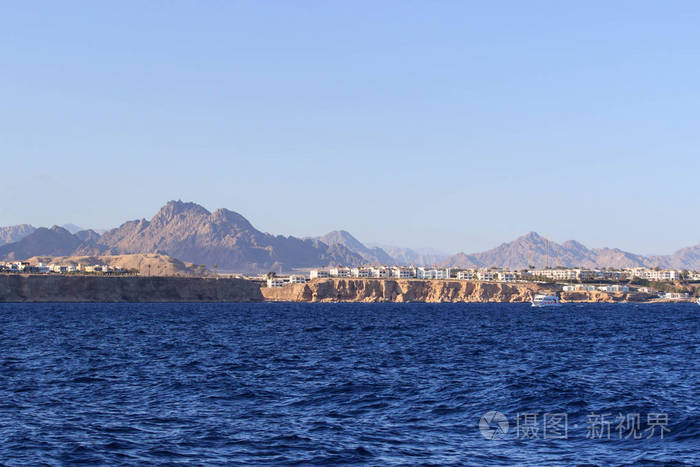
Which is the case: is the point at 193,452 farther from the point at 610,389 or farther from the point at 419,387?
the point at 610,389

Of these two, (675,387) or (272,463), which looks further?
(675,387)

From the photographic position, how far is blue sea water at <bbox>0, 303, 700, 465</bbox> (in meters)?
28.5

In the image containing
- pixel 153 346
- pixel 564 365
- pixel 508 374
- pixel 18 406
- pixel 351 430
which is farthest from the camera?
pixel 153 346

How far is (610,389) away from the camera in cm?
4466

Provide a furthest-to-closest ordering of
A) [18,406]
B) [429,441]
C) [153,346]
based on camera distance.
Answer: [153,346], [18,406], [429,441]

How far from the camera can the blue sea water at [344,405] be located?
28.5 metres

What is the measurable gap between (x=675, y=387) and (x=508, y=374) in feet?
35.6

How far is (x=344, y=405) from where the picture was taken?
127 feet

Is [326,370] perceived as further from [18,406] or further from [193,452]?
[193,452]

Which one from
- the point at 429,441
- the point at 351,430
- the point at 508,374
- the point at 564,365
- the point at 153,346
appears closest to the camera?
the point at 429,441

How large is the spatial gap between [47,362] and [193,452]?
35.1m

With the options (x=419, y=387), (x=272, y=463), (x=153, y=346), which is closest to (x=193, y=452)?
(x=272, y=463)

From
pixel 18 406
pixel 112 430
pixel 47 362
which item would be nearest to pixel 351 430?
pixel 112 430

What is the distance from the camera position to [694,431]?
3250 centimetres
